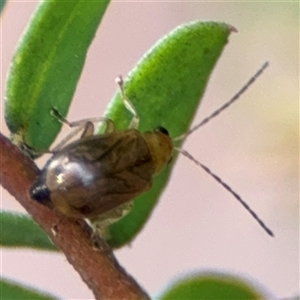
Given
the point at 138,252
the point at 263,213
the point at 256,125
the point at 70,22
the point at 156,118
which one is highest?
the point at 70,22

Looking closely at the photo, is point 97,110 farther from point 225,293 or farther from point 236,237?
point 225,293

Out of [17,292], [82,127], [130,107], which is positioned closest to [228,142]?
[82,127]

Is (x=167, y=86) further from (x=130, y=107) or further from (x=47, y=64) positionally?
(x=47, y=64)

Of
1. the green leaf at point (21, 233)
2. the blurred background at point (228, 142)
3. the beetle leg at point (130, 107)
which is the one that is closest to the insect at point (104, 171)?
the beetle leg at point (130, 107)

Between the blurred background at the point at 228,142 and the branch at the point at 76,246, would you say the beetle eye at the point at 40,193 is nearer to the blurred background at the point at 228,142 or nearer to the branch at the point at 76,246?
the branch at the point at 76,246

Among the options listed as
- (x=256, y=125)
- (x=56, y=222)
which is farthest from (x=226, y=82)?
(x=56, y=222)
